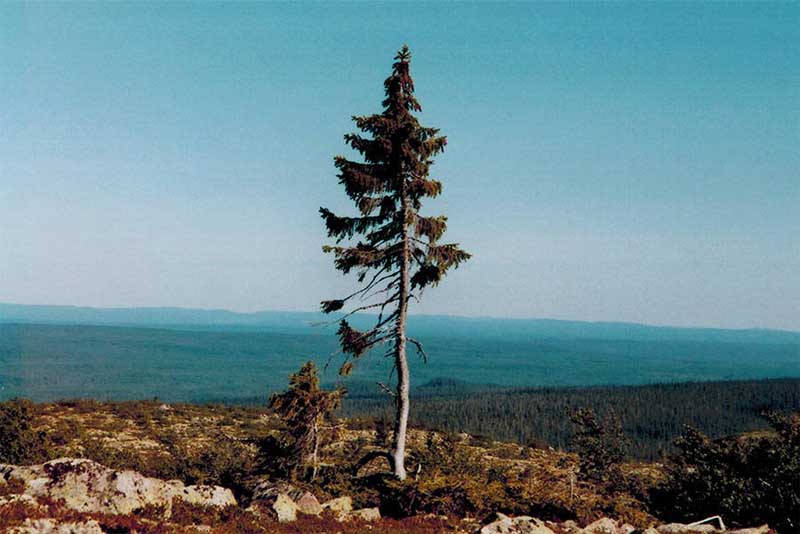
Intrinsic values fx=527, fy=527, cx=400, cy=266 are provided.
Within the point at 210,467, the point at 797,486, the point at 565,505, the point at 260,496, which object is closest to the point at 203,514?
the point at 260,496

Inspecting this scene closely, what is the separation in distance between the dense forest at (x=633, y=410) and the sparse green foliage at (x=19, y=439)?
9472 centimetres

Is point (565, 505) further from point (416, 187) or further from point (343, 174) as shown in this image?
point (343, 174)

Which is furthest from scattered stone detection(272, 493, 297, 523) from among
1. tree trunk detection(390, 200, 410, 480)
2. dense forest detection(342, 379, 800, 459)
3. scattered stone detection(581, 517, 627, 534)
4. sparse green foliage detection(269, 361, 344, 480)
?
dense forest detection(342, 379, 800, 459)

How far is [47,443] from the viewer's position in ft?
82.3

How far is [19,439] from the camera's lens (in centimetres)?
2325

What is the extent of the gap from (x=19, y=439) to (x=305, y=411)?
564 inches

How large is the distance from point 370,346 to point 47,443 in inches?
702

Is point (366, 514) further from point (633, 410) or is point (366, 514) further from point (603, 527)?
point (633, 410)

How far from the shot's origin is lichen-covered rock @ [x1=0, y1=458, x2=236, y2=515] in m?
13.7

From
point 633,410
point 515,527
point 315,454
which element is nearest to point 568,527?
point 515,527

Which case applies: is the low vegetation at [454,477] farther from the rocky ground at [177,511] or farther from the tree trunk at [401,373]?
the tree trunk at [401,373]

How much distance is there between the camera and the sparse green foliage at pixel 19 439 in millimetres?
22797

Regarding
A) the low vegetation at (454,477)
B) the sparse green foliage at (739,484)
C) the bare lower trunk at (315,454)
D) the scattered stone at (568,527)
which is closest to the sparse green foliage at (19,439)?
the low vegetation at (454,477)

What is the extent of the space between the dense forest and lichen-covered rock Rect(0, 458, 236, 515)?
103659 millimetres
